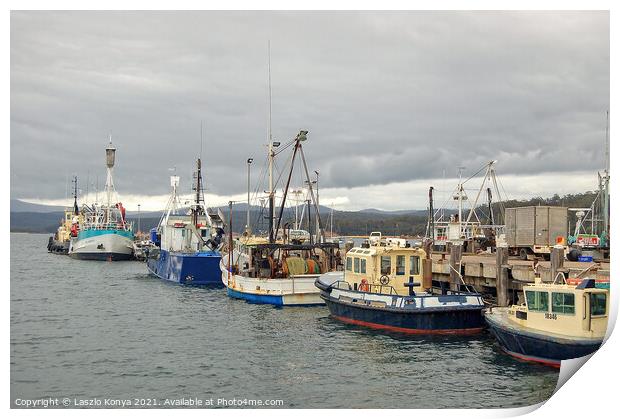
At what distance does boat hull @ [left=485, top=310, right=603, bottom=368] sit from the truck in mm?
11571

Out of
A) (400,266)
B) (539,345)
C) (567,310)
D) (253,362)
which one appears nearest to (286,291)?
(400,266)

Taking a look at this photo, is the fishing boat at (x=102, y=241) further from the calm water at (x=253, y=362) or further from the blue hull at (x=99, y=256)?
the calm water at (x=253, y=362)

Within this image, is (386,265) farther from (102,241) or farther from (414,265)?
(102,241)

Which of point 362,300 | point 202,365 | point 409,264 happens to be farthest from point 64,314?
point 409,264

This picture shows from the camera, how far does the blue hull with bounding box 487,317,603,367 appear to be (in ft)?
51.1

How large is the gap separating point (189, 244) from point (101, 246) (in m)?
30.7

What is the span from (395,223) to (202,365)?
267ft

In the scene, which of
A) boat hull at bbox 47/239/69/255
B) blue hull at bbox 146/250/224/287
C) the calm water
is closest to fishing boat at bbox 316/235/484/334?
the calm water

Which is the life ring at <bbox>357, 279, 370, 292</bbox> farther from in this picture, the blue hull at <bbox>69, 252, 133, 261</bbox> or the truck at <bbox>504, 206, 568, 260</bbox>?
the blue hull at <bbox>69, 252, 133, 261</bbox>

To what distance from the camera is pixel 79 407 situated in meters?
13.6

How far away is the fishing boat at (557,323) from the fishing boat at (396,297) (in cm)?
354

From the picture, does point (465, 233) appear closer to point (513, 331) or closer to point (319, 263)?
point (319, 263)

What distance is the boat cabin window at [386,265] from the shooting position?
24.5m
